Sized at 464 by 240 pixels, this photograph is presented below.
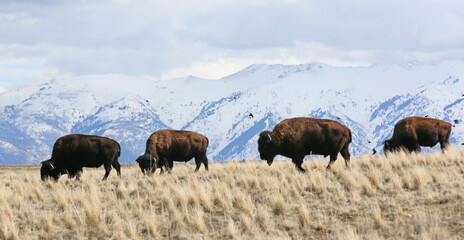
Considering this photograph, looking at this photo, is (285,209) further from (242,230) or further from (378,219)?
(378,219)

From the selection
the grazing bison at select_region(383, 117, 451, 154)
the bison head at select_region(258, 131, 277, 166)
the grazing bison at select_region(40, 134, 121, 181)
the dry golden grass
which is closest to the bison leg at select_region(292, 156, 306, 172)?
the bison head at select_region(258, 131, 277, 166)

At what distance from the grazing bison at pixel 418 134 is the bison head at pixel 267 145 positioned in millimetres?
5656

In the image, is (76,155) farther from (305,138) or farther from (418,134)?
(418,134)

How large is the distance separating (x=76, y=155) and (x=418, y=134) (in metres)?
13.1

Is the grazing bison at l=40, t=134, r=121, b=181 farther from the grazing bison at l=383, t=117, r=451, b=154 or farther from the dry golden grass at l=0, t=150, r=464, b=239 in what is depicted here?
the grazing bison at l=383, t=117, r=451, b=154

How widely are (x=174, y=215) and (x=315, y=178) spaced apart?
436 centimetres

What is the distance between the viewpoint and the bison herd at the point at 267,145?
697 inches

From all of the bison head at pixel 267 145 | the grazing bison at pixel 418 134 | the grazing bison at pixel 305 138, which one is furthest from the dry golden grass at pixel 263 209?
the grazing bison at pixel 418 134

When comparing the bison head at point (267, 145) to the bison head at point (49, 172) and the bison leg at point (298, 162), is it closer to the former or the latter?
the bison leg at point (298, 162)

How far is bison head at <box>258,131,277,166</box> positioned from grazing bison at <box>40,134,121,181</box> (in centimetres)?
593

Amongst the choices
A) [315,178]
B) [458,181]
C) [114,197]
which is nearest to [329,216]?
[315,178]

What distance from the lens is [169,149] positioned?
22.2 meters

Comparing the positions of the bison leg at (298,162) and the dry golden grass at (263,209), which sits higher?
the dry golden grass at (263,209)

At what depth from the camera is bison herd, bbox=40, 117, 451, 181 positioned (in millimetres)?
17703
